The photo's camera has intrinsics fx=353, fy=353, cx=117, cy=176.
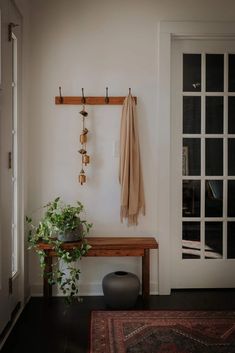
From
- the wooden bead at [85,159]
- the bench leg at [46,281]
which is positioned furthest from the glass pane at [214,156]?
the bench leg at [46,281]

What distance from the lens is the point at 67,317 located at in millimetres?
2709

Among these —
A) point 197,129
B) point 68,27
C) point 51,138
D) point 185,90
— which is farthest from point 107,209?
point 68,27

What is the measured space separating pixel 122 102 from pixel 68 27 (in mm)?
834

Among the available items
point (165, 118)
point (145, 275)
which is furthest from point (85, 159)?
point (145, 275)

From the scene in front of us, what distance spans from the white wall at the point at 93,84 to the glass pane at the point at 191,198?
310mm

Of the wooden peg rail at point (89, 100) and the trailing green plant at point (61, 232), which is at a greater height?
the wooden peg rail at point (89, 100)

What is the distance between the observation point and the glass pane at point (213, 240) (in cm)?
335

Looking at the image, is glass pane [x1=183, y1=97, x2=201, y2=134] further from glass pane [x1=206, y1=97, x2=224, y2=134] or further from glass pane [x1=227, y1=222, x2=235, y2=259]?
glass pane [x1=227, y1=222, x2=235, y2=259]

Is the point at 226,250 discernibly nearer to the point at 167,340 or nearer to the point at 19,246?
the point at 167,340

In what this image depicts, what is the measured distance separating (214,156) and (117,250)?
1.29 m

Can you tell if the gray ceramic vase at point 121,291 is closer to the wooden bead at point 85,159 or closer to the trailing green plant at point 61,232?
the trailing green plant at point 61,232

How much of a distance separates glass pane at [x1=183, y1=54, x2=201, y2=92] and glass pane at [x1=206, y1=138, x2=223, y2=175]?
517mm

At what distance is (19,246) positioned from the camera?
9.38 ft

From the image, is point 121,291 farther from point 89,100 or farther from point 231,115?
point 231,115
